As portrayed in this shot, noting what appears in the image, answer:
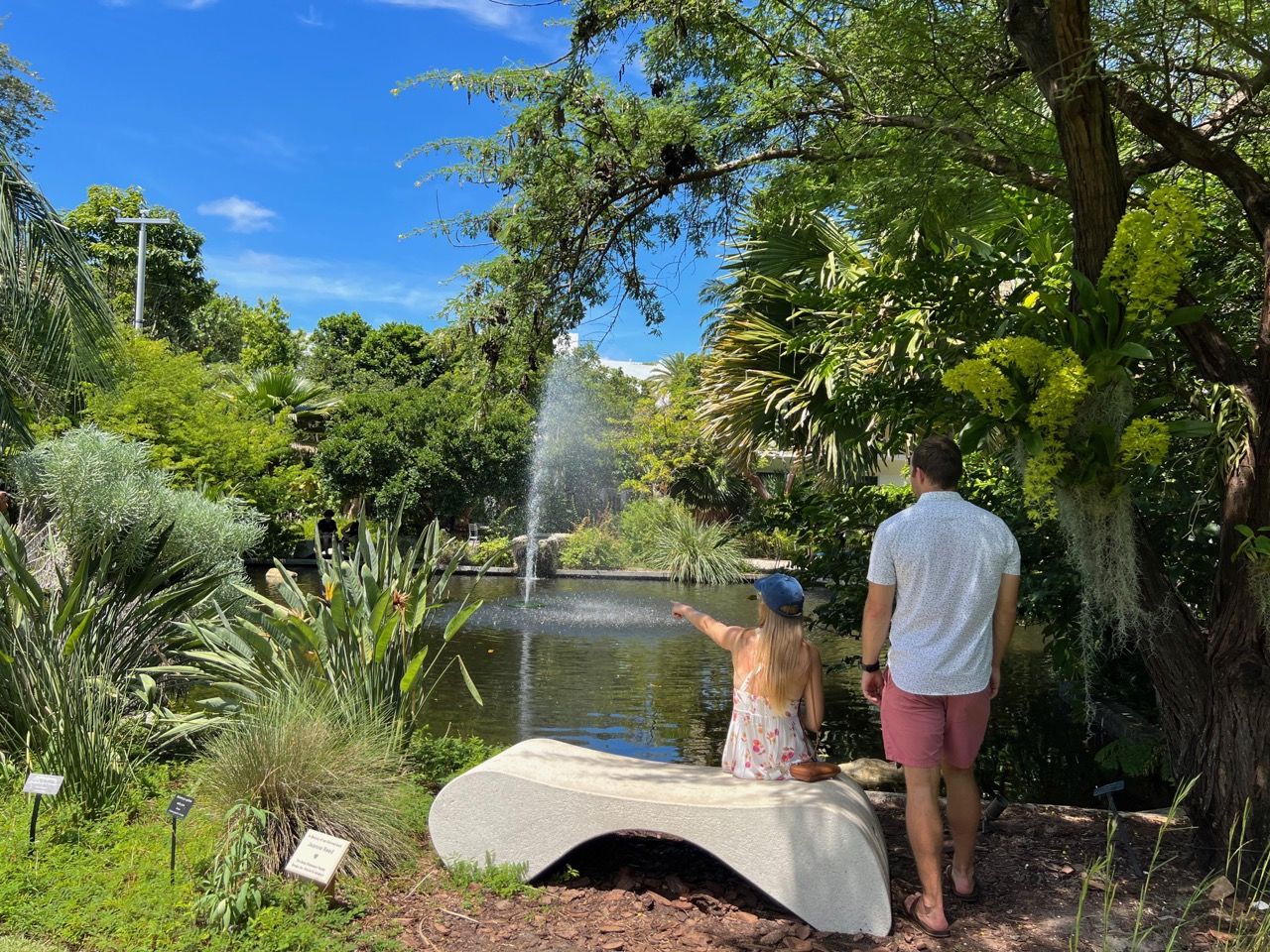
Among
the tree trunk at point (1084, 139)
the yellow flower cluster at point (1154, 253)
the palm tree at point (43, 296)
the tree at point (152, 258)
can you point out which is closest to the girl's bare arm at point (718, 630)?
the yellow flower cluster at point (1154, 253)

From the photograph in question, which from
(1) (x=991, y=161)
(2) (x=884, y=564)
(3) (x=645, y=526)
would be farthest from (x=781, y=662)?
(3) (x=645, y=526)

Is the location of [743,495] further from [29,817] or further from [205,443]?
[29,817]

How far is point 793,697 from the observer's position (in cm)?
351

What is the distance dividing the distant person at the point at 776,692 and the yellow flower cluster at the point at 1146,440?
1.22m

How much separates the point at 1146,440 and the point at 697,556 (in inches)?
624

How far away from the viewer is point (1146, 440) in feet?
10.1

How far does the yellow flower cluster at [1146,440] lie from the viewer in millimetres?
3074

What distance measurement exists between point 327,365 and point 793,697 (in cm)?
3217

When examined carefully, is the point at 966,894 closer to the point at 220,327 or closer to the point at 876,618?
the point at 876,618

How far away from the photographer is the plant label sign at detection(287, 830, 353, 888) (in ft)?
9.90

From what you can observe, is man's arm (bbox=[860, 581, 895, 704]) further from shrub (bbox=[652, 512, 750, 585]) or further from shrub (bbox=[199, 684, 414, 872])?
shrub (bbox=[652, 512, 750, 585])

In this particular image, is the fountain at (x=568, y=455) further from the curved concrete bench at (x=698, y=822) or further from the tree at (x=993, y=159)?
the curved concrete bench at (x=698, y=822)

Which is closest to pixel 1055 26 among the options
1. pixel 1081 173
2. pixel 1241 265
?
pixel 1081 173

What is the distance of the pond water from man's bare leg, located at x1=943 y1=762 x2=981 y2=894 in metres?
1.50
